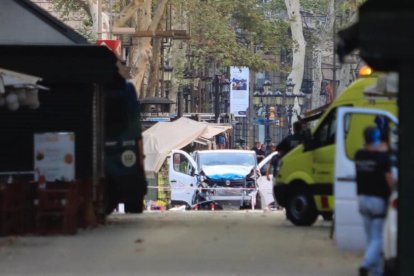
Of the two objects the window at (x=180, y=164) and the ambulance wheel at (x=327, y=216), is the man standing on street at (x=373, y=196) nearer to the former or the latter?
the ambulance wheel at (x=327, y=216)

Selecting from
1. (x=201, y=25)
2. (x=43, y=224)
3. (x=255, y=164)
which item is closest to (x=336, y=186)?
(x=43, y=224)

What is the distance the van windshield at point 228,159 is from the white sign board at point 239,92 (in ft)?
120

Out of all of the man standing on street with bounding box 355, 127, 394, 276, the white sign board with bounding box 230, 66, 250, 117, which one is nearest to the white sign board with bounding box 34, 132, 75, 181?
the man standing on street with bounding box 355, 127, 394, 276

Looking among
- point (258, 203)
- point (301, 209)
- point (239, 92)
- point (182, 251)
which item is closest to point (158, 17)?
point (258, 203)

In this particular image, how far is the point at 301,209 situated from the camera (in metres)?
19.8

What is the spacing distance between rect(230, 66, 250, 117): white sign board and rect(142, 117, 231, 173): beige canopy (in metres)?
31.0

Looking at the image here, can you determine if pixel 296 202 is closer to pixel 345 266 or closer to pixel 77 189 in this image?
pixel 77 189

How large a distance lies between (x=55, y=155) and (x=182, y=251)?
3929 millimetres

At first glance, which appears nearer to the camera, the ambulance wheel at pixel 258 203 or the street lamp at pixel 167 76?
the ambulance wheel at pixel 258 203

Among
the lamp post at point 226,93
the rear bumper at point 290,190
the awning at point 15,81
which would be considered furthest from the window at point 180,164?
the lamp post at point 226,93

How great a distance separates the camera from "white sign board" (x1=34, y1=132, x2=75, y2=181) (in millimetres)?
18391

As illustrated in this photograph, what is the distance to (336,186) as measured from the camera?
13344 mm

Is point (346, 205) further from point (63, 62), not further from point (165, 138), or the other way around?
point (165, 138)

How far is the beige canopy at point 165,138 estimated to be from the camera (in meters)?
34.8
